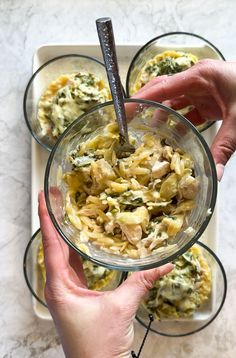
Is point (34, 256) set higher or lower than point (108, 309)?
lower

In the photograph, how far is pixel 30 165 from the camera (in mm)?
1625

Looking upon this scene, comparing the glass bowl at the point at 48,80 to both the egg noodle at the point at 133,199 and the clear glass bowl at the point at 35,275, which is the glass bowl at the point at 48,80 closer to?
the clear glass bowl at the point at 35,275

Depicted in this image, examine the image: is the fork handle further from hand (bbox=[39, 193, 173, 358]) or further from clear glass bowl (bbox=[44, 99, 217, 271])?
hand (bbox=[39, 193, 173, 358])

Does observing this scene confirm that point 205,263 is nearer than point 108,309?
No

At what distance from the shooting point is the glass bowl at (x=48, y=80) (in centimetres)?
157

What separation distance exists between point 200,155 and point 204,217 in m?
0.12

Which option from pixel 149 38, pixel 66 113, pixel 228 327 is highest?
pixel 149 38

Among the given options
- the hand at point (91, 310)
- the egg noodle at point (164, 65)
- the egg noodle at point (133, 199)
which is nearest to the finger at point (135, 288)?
the hand at point (91, 310)

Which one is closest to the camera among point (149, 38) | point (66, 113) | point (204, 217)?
point (204, 217)

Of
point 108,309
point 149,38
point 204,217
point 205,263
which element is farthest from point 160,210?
point 149,38

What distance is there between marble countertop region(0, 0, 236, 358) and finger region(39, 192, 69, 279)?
13.9 inches

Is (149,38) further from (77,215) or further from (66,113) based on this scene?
(77,215)

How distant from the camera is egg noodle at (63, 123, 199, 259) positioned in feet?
3.60

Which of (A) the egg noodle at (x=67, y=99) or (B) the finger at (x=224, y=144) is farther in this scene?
(A) the egg noodle at (x=67, y=99)
